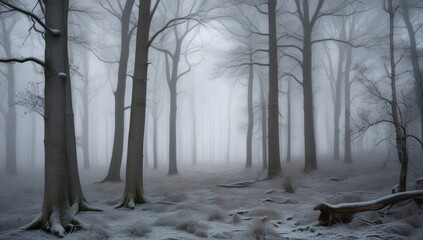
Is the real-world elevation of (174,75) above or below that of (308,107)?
above

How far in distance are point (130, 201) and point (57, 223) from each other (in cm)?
279

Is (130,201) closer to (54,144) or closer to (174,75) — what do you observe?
(54,144)

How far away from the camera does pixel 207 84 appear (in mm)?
41219

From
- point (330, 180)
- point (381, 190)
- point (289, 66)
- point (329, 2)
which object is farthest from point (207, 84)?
point (381, 190)

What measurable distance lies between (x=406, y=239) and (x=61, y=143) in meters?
6.72

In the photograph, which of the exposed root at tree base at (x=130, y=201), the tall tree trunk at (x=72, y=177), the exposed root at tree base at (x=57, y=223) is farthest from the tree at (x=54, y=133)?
the exposed root at tree base at (x=130, y=201)

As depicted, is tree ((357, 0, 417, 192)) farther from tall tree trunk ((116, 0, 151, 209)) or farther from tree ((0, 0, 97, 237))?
tree ((0, 0, 97, 237))

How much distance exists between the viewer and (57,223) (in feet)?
18.6

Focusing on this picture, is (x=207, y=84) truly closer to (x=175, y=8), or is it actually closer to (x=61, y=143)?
(x=175, y=8)

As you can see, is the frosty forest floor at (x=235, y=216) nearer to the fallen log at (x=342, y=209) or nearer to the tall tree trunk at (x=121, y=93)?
the fallen log at (x=342, y=209)

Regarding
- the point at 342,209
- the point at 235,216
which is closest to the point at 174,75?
the point at 235,216

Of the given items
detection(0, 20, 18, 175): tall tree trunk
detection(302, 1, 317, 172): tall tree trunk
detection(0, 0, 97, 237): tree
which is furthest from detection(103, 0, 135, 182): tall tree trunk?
detection(0, 20, 18, 175): tall tree trunk

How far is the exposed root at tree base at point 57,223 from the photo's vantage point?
566cm

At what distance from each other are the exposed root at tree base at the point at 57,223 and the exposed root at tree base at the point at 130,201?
7.53 ft
